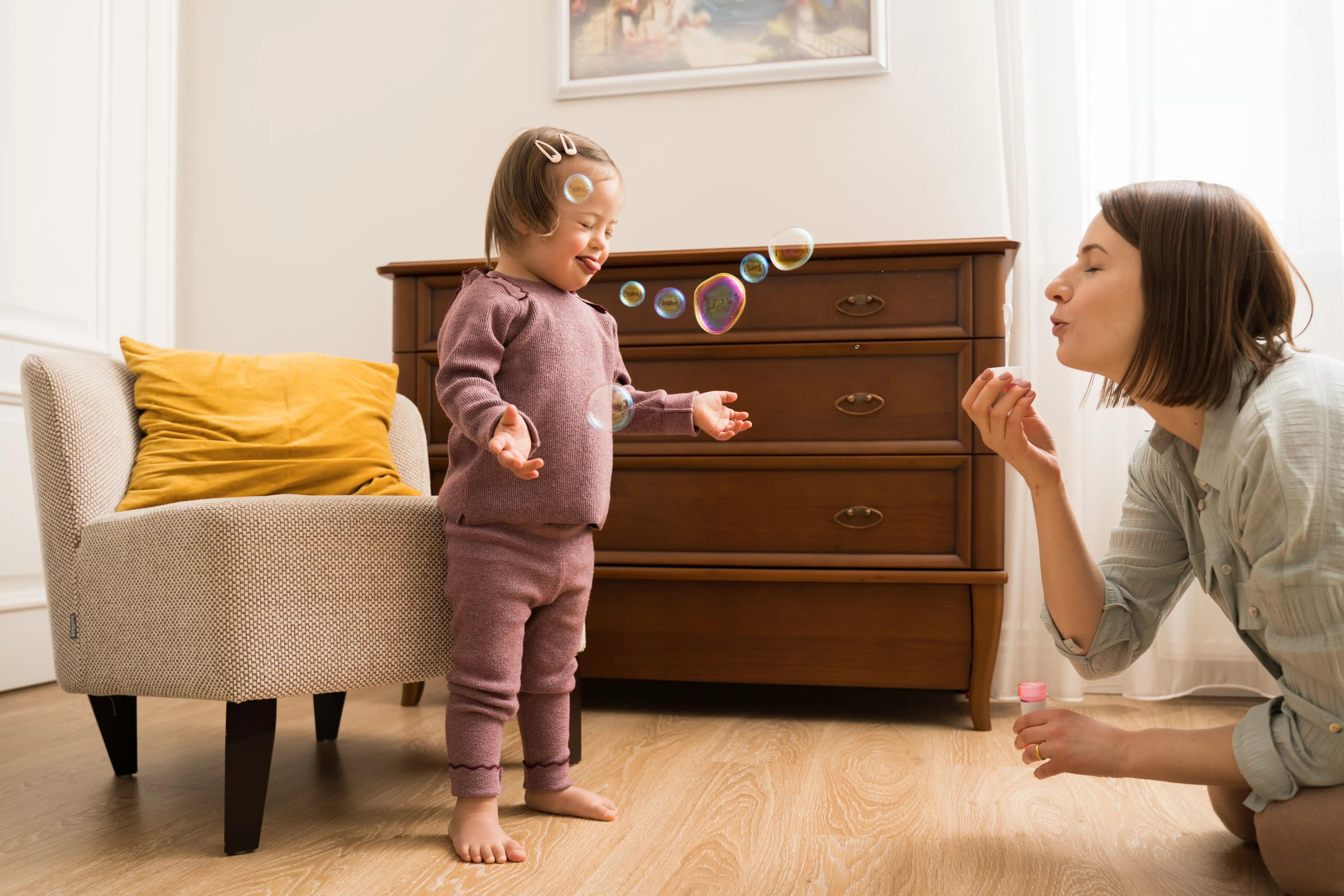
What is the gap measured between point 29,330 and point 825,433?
73.2 inches

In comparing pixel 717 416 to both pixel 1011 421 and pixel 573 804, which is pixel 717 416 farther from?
pixel 573 804

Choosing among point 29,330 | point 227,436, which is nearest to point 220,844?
point 227,436

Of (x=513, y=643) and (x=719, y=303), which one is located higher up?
(x=719, y=303)

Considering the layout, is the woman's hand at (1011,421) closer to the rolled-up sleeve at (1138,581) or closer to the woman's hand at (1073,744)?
the rolled-up sleeve at (1138,581)

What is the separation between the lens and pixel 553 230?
1277 mm

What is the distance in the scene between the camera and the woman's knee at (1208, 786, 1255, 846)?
1.14 m

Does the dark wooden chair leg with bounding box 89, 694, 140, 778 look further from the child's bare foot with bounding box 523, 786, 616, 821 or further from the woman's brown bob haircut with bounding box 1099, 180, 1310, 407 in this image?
the woman's brown bob haircut with bounding box 1099, 180, 1310, 407

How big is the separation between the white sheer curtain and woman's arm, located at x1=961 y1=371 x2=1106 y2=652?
37.8 inches

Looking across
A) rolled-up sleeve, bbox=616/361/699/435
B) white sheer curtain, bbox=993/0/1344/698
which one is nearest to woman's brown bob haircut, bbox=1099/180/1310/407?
rolled-up sleeve, bbox=616/361/699/435

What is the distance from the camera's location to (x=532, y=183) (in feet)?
4.17

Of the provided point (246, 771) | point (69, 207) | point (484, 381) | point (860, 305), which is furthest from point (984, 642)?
point (69, 207)

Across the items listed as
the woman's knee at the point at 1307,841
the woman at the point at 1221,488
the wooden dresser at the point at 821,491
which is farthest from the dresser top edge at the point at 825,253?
the woman's knee at the point at 1307,841

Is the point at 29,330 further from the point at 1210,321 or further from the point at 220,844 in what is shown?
the point at 1210,321

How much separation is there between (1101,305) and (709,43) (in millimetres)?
1633
